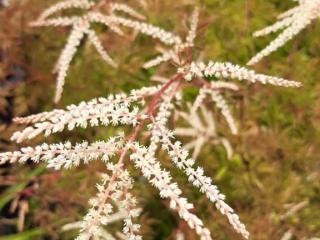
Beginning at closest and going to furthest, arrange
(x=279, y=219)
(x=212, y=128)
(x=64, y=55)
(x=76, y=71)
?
1. (x=64, y=55)
2. (x=279, y=219)
3. (x=212, y=128)
4. (x=76, y=71)

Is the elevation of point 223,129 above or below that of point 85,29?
below

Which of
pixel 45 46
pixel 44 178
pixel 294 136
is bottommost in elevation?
pixel 294 136

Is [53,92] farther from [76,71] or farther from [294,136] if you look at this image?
[294,136]

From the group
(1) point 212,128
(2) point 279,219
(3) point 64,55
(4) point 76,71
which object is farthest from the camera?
(4) point 76,71

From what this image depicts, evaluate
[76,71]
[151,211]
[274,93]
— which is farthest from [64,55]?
[274,93]

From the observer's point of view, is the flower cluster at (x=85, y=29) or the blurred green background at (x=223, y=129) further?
the blurred green background at (x=223, y=129)

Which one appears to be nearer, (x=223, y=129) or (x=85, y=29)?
(x=85, y=29)

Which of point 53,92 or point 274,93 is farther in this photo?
point 53,92

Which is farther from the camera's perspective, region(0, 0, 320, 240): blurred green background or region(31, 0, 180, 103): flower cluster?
region(0, 0, 320, 240): blurred green background
